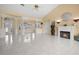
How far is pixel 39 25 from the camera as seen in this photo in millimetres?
2916

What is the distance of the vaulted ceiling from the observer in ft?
8.71

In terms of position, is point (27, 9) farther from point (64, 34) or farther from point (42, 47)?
point (64, 34)

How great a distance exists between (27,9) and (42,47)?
1.06 m

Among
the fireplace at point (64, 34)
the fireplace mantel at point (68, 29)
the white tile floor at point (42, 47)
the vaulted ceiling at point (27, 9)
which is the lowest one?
the white tile floor at point (42, 47)

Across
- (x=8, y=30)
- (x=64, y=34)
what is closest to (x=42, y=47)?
(x=64, y=34)

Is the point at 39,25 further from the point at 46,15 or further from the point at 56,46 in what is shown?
the point at 56,46

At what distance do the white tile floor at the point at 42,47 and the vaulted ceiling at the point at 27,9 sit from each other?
0.59m

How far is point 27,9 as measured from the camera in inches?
110

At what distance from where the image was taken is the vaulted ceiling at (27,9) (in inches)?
104

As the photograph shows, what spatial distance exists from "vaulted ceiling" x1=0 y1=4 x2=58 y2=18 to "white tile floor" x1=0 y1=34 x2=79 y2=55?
590 mm

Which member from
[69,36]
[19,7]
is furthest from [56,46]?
A: [19,7]

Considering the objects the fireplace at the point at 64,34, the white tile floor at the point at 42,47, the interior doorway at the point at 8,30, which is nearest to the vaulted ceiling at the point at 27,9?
the interior doorway at the point at 8,30

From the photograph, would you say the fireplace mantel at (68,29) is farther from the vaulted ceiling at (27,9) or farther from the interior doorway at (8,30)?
the interior doorway at (8,30)
